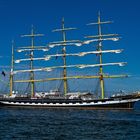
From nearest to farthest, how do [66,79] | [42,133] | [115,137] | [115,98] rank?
1. [115,137]
2. [42,133]
3. [115,98]
4. [66,79]

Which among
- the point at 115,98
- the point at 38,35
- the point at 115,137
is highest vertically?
the point at 38,35

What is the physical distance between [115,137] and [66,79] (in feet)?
218

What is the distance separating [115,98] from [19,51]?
112 ft

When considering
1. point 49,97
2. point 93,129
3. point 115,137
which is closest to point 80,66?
point 49,97

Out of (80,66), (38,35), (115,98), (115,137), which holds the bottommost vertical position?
(115,137)

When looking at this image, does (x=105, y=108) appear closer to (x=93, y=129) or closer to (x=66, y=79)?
(x=66, y=79)

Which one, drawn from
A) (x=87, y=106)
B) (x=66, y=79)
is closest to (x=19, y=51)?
(x=66, y=79)

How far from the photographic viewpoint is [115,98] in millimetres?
92312

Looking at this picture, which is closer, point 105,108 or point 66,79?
point 105,108

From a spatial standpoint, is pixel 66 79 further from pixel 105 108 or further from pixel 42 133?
pixel 42 133

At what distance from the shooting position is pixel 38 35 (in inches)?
4500

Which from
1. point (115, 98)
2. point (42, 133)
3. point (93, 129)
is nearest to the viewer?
point (42, 133)

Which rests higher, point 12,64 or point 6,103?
point 12,64

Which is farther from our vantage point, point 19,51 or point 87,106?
point 19,51
